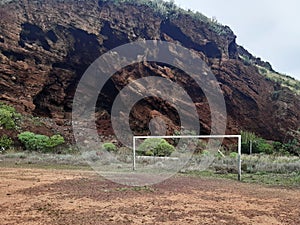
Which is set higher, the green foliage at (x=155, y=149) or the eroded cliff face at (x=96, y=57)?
the eroded cliff face at (x=96, y=57)

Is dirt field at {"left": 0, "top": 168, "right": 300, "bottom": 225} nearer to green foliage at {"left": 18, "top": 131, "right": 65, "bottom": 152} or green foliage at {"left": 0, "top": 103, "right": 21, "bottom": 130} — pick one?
green foliage at {"left": 18, "top": 131, "right": 65, "bottom": 152}

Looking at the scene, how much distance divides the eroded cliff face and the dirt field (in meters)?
17.4

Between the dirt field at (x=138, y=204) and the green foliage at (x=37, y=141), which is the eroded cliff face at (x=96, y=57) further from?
the dirt field at (x=138, y=204)

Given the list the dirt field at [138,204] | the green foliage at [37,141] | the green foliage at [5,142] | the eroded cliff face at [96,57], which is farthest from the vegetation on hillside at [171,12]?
the dirt field at [138,204]

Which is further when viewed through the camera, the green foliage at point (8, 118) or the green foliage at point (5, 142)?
the green foliage at point (8, 118)

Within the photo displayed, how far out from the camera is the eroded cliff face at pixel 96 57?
85.3ft

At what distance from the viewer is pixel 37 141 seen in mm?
21359

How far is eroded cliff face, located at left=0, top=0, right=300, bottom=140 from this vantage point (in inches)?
1023

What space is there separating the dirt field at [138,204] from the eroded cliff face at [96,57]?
17430mm

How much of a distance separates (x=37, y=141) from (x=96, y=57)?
389 inches

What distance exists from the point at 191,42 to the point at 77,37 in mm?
10047

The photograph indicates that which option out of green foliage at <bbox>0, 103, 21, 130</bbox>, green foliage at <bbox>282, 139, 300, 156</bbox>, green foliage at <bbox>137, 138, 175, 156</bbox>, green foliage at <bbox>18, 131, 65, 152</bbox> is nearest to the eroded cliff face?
green foliage at <bbox>282, 139, 300, 156</bbox>

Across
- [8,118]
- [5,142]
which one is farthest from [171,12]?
[5,142]

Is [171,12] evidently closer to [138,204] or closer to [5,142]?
[5,142]
